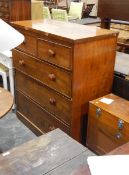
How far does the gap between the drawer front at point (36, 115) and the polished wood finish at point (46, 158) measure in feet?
2.22

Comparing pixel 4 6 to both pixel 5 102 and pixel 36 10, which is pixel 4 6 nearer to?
pixel 36 10

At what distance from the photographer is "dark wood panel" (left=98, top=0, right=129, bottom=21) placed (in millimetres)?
2451

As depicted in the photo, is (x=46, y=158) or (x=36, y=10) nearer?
(x=46, y=158)

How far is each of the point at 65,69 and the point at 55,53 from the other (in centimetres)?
16

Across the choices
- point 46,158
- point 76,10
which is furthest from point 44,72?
point 76,10

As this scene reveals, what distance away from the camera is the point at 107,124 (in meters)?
1.85

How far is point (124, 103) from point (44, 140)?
34.0 inches

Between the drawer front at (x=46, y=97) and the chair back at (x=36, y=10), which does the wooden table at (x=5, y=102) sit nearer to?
the drawer front at (x=46, y=97)

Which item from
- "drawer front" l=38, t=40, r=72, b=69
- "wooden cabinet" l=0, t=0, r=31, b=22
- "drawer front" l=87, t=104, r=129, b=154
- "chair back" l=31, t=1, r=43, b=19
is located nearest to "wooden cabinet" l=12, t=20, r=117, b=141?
"drawer front" l=38, t=40, r=72, b=69

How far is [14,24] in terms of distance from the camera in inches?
88.7

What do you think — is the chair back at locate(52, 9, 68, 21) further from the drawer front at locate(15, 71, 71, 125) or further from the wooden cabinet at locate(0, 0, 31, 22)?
the drawer front at locate(15, 71, 71, 125)

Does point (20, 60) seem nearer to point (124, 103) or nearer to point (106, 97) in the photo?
point (106, 97)

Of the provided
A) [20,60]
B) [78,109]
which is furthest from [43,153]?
[20,60]

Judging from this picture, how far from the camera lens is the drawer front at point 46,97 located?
77.2 inches
